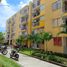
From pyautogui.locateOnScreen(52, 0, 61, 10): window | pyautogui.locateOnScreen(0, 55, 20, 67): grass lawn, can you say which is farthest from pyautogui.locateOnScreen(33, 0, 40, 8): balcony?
pyautogui.locateOnScreen(0, 55, 20, 67): grass lawn

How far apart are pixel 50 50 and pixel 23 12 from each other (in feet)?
132

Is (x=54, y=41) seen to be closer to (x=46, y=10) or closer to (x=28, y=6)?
(x=46, y=10)

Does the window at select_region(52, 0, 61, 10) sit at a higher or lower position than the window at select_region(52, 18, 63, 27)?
higher

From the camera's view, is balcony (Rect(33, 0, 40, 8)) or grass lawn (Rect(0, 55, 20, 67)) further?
balcony (Rect(33, 0, 40, 8))

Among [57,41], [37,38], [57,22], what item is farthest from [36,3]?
[57,41]

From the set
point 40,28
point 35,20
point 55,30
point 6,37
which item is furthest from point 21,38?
point 6,37

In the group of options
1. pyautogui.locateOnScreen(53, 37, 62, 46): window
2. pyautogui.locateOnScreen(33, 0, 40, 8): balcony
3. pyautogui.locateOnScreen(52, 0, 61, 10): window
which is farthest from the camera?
pyautogui.locateOnScreen(33, 0, 40, 8): balcony

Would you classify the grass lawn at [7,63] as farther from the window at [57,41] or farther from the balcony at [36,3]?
the balcony at [36,3]

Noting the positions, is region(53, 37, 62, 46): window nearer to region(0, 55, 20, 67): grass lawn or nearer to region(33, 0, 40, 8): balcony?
region(33, 0, 40, 8): balcony

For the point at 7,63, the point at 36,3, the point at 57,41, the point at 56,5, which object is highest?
the point at 36,3

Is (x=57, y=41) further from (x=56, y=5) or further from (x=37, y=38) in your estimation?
(x=56, y=5)

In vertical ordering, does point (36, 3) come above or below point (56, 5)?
above

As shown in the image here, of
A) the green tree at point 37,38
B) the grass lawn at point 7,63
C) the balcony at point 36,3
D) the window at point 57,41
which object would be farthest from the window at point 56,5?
the grass lawn at point 7,63

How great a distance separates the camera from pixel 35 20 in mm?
67062
